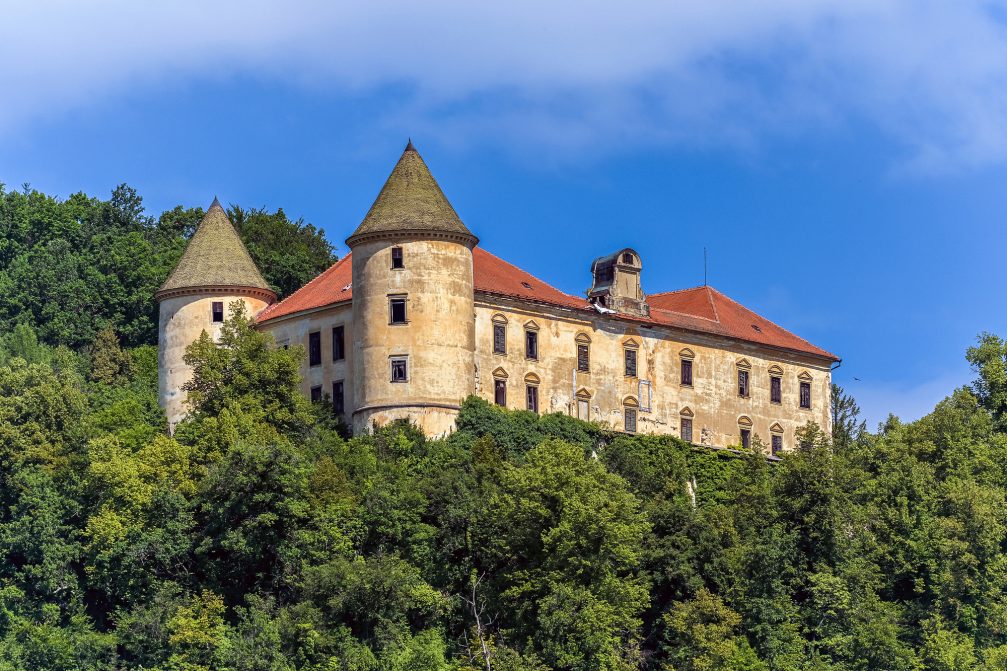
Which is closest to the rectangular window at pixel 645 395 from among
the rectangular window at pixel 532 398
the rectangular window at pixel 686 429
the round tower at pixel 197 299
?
the rectangular window at pixel 686 429

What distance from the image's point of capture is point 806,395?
293ft

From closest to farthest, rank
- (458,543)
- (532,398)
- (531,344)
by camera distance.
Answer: (458,543) < (532,398) < (531,344)

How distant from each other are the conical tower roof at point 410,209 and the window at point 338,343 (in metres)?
3.29

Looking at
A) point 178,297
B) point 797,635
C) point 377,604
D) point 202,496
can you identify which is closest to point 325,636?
point 377,604

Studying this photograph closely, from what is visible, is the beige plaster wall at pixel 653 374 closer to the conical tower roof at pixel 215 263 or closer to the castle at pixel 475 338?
the castle at pixel 475 338

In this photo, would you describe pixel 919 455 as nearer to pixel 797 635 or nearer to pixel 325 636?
pixel 797 635

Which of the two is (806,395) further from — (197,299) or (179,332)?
(179,332)

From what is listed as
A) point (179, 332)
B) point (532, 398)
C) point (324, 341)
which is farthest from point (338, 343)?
point (532, 398)

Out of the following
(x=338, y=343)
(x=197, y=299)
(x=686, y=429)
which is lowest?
(x=686, y=429)

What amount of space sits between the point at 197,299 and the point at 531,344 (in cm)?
1263

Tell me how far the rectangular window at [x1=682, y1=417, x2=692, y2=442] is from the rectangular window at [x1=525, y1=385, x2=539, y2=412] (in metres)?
7.01

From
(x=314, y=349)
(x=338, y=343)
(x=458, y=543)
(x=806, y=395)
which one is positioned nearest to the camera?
(x=458, y=543)

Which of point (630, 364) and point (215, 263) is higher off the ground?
point (215, 263)

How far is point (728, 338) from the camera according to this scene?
86750mm
